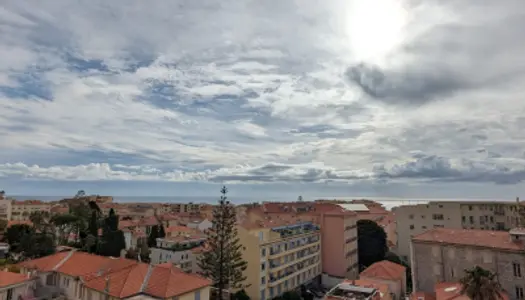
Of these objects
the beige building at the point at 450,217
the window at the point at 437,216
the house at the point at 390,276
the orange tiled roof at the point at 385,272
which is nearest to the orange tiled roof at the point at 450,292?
the house at the point at 390,276


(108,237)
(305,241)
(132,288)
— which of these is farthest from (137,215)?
(132,288)

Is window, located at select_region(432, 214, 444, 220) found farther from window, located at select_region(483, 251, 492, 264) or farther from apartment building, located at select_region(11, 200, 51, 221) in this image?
apartment building, located at select_region(11, 200, 51, 221)

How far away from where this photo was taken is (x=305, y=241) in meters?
60.7

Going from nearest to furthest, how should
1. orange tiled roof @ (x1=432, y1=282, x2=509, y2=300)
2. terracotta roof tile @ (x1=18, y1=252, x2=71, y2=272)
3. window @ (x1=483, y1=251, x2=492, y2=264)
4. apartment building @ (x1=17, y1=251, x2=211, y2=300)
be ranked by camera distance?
apartment building @ (x1=17, y1=251, x2=211, y2=300)
orange tiled roof @ (x1=432, y1=282, x2=509, y2=300)
terracotta roof tile @ (x1=18, y1=252, x2=71, y2=272)
window @ (x1=483, y1=251, x2=492, y2=264)

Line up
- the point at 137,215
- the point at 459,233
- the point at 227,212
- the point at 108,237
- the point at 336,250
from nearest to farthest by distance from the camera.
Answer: the point at 459,233 < the point at 227,212 < the point at 108,237 < the point at 336,250 < the point at 137,215

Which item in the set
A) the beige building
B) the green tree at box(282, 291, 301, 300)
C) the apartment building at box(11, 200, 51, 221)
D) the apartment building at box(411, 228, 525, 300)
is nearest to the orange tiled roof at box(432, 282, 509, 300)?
the apartment building at box(411, 228, 525, 300)

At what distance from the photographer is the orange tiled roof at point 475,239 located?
130 feet

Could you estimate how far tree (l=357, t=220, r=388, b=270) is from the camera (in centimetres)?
7419

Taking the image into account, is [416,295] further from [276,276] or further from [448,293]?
[276,276]

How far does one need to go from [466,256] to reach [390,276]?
11430 mm

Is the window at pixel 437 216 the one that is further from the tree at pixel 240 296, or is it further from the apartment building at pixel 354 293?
the tree at pixel 240 296

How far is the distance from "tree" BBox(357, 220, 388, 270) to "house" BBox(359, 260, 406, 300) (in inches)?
838

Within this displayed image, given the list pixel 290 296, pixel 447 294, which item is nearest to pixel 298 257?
pixel 290 296

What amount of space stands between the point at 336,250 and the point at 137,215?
8251 centimetres
